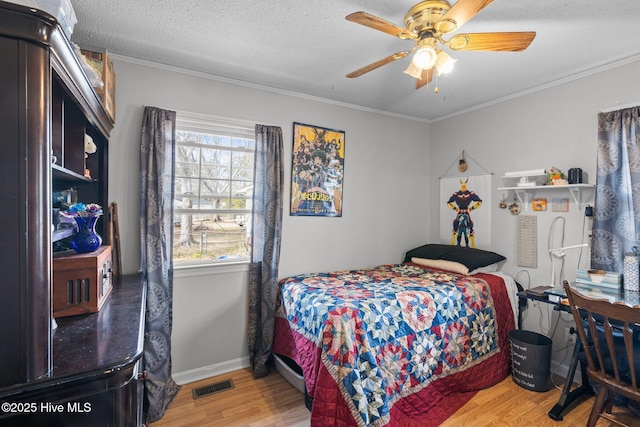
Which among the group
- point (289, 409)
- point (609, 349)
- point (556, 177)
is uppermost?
point (556, 177)

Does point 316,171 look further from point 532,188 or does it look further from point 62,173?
point 62,173

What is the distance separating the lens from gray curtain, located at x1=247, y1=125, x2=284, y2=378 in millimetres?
2758

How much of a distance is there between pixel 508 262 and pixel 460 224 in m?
0.63

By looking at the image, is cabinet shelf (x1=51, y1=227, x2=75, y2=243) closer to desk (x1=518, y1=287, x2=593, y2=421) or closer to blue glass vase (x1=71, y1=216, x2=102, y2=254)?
blue glass vase (x1=71, y1=216, x2=102, y2=254)

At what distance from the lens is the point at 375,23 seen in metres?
1.47

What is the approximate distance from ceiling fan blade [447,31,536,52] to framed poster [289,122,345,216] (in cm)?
169

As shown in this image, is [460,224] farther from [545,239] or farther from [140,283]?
[140,283]

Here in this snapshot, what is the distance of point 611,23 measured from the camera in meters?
1.86

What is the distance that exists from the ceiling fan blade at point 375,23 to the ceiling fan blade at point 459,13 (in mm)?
172

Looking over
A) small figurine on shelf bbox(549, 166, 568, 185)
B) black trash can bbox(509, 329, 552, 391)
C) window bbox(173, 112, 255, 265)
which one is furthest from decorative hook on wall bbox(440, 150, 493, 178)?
window bbox(173, 112, 255, 265)

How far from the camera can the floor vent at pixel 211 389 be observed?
7.89 feet

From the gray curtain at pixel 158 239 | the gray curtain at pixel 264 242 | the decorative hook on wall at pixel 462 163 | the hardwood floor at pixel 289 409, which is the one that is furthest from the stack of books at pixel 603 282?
the gray curtain at pixel 158 239

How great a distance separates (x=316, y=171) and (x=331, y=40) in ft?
4.27

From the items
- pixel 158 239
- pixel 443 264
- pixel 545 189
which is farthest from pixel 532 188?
pixel 158 239
